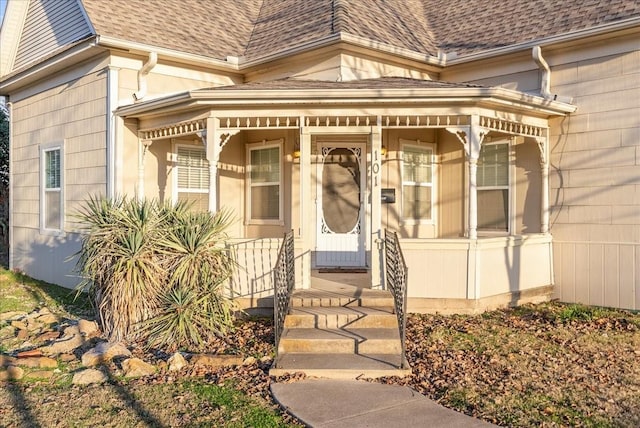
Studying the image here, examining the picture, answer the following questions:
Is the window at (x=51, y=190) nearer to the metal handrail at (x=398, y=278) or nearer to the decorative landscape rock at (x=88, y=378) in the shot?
the decorative landscape rock at (x=88, y=378)

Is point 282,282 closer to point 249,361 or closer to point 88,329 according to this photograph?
point 249,361

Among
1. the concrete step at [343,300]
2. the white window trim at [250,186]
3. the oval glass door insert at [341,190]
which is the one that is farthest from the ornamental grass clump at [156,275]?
the white window trim at [250,186]

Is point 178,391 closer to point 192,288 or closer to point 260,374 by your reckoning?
point 260,374

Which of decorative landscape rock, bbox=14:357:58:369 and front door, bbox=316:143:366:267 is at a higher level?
front door, bbox=316:143:366:267

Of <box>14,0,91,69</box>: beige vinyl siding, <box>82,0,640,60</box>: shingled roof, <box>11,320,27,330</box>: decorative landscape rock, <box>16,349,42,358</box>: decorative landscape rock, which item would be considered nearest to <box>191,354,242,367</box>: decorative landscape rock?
<box>16,349,42,358</box>: decorative landscape rock

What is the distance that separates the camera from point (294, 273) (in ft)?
28.1

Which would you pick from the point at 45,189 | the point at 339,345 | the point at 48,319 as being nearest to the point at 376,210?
the point at 339,345

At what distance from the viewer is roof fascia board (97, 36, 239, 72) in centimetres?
982

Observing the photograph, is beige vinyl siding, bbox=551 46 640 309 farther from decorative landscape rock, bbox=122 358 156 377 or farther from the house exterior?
decorative landscape rock, bbox=122 358 156 377

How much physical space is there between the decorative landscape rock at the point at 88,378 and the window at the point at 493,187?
7241 millimetres

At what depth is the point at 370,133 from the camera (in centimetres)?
878

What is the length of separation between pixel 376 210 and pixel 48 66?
7.20 m

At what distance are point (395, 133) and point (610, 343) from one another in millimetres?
5179

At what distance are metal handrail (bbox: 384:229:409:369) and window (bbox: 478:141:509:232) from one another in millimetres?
2949
